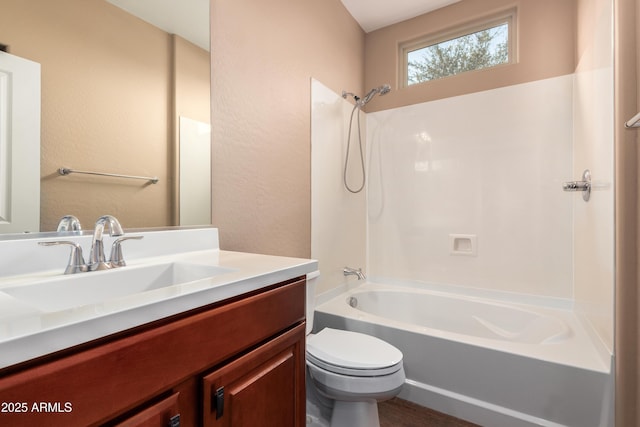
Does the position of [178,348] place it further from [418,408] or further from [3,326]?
[418,408]

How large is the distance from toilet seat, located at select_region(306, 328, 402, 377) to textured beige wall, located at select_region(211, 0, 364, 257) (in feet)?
1.77

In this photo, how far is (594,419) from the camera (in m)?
1.29

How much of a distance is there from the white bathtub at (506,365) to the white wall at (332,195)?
0.32 metres

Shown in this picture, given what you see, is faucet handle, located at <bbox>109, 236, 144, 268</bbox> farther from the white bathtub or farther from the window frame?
the window frame

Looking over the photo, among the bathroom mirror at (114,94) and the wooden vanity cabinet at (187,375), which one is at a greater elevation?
the bathroom mirror at (114,94)

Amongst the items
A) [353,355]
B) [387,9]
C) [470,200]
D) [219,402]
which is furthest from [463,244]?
[219,402]

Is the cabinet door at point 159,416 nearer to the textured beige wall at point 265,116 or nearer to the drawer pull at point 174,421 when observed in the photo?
the drawer pull at point 174,421

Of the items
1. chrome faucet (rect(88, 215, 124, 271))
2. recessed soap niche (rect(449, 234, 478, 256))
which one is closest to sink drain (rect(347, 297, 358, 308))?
recessed soap niche (rect(449, 234, 478, 256))

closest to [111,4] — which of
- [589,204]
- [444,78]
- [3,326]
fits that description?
[3,326]

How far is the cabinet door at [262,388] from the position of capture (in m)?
0.66

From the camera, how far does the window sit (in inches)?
88.9

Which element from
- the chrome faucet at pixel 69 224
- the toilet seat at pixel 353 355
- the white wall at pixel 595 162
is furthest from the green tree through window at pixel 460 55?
the chrome faucet at pixel 69 224

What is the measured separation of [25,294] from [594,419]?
6.61ft

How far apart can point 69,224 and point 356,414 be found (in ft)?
4.28
